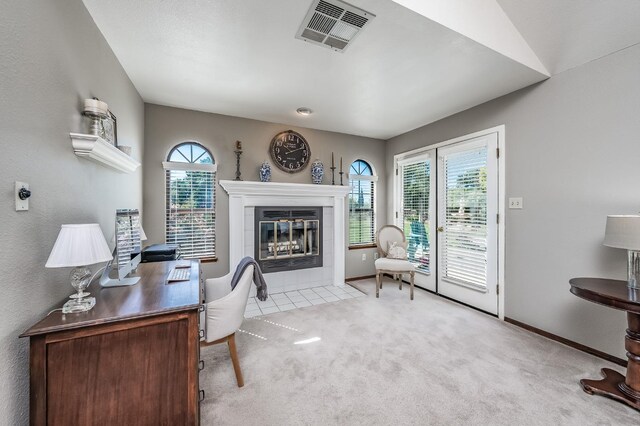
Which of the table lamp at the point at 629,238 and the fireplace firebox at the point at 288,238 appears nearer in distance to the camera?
the table lamp at the point at 629,238

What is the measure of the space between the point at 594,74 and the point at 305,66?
2.54 metres

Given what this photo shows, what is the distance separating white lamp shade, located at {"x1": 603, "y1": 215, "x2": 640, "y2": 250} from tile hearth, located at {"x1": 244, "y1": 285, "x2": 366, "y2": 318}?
2.64m

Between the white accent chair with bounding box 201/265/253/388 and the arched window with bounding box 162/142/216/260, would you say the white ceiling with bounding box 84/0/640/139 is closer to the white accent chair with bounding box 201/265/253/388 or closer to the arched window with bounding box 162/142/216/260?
the arched window with bounding box 162/142/216/260

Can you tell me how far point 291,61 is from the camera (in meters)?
2.31

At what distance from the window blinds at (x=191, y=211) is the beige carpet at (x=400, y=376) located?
1.29 m

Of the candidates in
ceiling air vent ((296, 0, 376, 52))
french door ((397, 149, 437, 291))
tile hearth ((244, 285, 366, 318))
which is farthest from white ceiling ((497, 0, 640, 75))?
tile hearth ((244, 285, 366, 318))

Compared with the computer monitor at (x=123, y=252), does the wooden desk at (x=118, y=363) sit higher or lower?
lower

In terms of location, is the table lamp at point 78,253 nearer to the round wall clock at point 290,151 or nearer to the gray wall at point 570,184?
the round wall clock at point 290,151

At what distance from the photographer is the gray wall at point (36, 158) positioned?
1026mm

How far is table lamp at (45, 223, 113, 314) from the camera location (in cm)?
112

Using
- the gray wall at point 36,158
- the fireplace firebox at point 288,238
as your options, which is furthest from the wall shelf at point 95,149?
the fireplace firebox at point 288,238

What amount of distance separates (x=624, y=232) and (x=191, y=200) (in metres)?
4.16

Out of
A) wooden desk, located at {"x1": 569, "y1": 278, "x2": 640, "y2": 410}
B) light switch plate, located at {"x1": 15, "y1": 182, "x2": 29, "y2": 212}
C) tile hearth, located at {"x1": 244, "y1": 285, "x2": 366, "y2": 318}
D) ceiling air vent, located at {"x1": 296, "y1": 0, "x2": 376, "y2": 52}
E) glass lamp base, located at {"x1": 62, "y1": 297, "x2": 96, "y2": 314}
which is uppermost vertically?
ceiling air vent, located at {"x1": 296, "y1": 0, "x2": 376, "y2": 52}

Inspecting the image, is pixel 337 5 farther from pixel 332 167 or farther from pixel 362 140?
pixel 362 140
